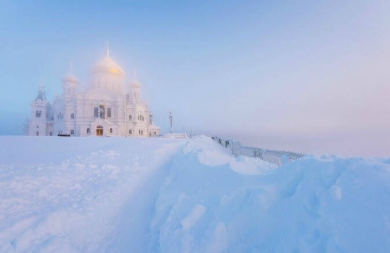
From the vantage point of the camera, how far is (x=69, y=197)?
5934 mm

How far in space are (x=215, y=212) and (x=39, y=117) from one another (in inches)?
2138

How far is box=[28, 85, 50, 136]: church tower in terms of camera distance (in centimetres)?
4281

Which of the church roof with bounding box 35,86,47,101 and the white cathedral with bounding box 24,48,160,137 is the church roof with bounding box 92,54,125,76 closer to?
the white cathedral with bounding box 24,48,160,137

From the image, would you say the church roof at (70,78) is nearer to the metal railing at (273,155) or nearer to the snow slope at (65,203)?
the snow slope at (65,203)

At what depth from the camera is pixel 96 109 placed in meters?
42.6

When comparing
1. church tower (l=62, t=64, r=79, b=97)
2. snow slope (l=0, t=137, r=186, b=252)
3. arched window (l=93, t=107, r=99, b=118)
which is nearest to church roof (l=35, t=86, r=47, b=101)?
church tower (l=62, t=64, r=79, b=97)

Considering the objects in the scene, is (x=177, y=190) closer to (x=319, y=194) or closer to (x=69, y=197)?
(x=69, y=197)

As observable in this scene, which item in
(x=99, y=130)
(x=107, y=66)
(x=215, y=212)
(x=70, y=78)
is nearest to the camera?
(x=215, y=212)

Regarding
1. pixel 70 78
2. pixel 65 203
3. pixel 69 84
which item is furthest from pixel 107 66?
pixel 65 203

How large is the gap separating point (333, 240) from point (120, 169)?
8.36m

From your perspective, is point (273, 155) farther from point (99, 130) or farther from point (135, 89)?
point (135, 89)

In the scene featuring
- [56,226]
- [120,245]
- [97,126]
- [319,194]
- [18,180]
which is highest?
[97,126]

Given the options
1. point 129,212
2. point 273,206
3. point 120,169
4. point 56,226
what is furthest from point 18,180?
point 273,206

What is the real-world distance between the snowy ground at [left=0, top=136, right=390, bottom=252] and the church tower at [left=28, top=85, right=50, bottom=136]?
4575cm
